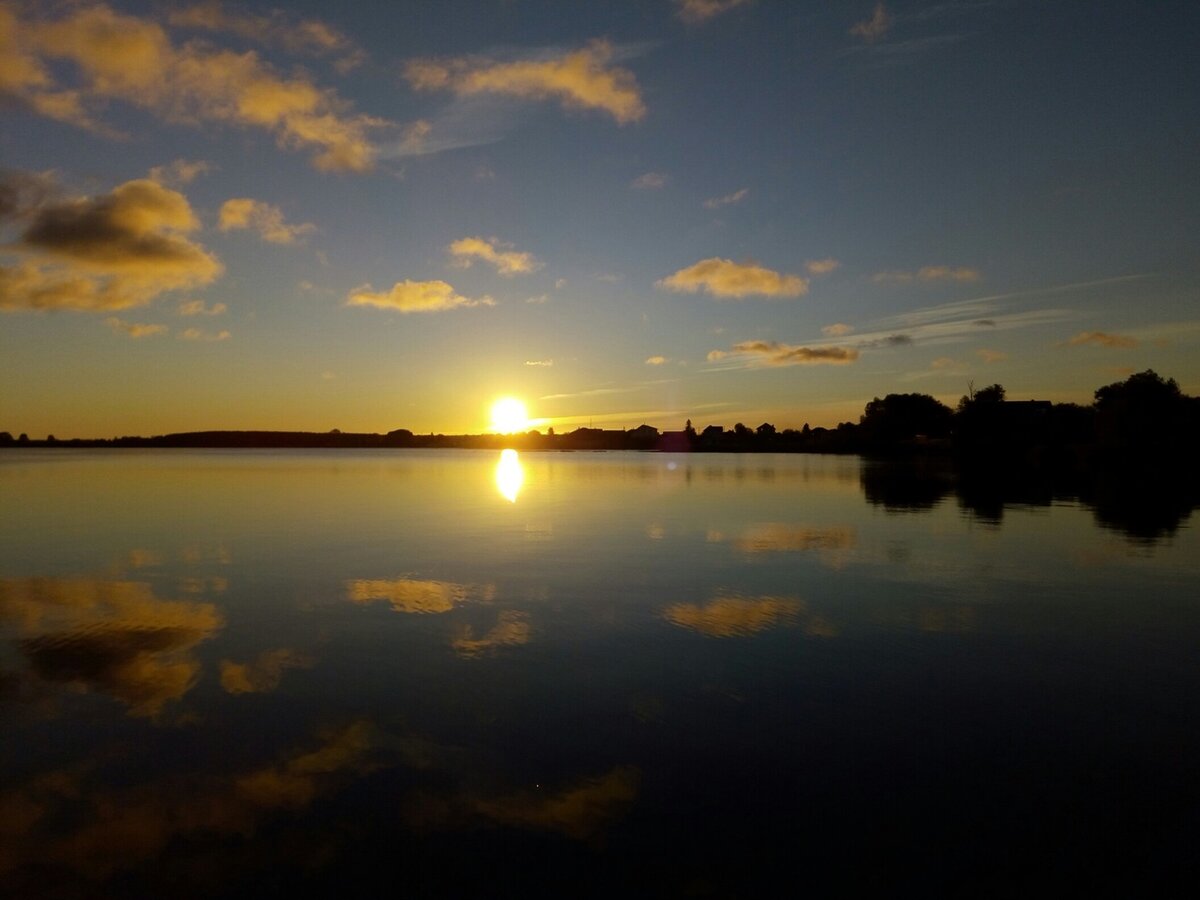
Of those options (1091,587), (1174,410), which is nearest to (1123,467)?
(1174,410)

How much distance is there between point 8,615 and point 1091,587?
32.3 m

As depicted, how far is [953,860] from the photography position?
820cm

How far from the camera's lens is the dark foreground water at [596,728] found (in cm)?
816

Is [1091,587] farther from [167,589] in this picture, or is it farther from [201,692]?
[167,589]

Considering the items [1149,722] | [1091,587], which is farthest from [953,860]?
[1091,587]

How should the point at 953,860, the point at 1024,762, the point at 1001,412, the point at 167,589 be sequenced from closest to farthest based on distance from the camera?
the point at 953,860, the point at 1024,762, the point at 167,589, the point at 1001,412

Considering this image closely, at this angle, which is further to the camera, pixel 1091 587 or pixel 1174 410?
pixel 1174 410

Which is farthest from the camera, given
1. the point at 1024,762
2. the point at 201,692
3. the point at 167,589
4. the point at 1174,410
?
the point at 1174,410

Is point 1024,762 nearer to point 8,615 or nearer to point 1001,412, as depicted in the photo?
point 8,615

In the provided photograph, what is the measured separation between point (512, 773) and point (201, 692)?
23.3ft

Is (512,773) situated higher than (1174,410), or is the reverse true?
(1174,410)

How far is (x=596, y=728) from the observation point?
11781mm

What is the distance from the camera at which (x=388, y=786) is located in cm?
984

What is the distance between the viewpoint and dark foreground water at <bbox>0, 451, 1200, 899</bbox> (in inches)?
321
